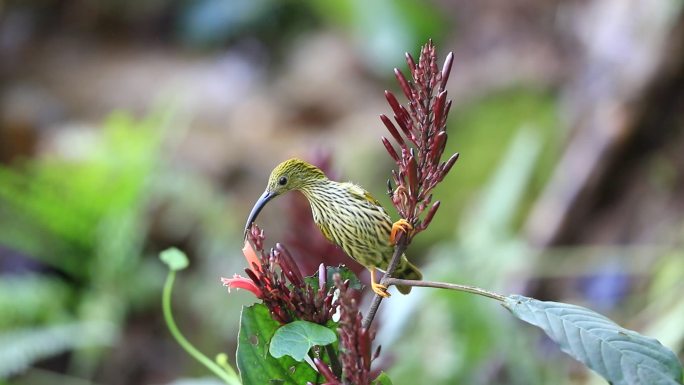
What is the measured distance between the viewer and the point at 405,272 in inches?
44.3

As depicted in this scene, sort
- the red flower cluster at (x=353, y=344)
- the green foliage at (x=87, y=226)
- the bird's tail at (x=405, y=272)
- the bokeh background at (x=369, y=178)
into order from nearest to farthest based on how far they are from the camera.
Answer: the red flower cluster at (x=353, y=344), the bird's tail at (x=405, y=272), the bokeh background at (x=369, y=178), the green foliage at (x=87, y=226)

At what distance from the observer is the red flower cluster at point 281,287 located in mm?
954

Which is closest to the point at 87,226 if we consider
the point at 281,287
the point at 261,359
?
the point at 261,359

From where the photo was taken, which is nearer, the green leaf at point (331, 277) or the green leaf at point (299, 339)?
the green leaf at point (299, 339)

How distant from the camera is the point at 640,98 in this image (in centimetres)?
348

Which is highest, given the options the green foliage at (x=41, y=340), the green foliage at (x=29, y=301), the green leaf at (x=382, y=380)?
the green foliage at (x=29, y=301)

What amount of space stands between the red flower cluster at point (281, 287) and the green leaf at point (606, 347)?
0.23 m

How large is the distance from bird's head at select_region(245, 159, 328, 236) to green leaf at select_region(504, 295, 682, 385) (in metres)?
0.29

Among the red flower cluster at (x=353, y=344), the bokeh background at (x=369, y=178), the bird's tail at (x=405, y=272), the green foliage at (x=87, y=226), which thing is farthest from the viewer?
the green foliage at (x=87, y=226)

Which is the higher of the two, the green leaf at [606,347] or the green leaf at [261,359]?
the green leaf at [261,359]

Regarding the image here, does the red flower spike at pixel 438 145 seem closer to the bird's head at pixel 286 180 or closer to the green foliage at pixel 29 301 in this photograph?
the bird's head at pixel 286 180

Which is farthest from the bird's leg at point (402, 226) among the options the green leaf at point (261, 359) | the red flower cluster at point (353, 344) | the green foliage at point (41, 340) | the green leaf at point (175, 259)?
the green foliage at point (41, 340)

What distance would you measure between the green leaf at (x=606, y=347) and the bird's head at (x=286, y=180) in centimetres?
29

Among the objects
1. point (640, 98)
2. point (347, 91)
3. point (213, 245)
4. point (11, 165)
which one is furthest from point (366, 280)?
point (347, 91)
